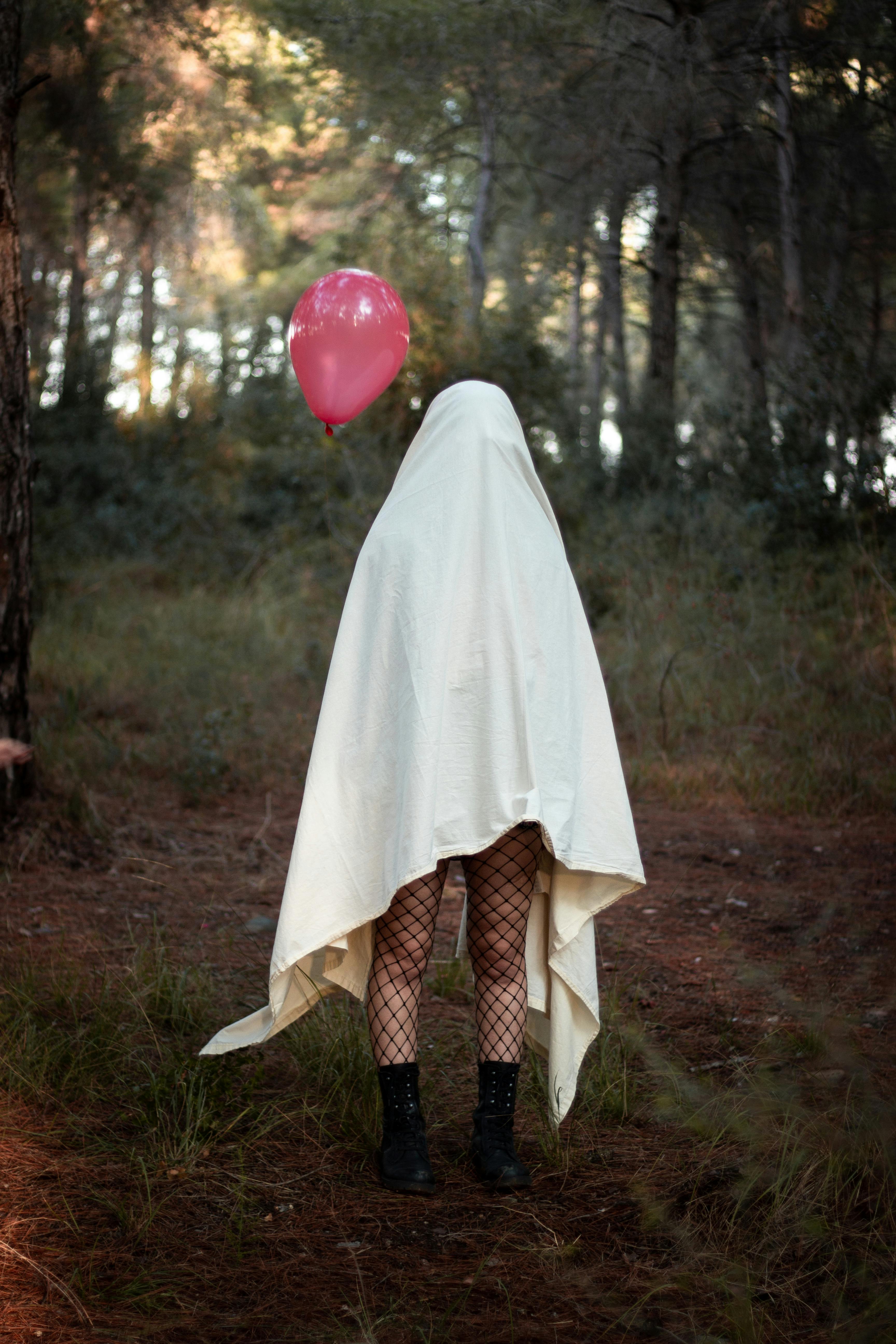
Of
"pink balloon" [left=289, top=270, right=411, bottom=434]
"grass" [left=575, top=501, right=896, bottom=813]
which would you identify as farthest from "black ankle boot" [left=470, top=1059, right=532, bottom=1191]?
"grass" [left=575, top=501, right=896, bottom=813]

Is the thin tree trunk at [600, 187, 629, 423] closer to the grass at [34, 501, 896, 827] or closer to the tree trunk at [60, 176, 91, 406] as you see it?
the grass at [34, 501, 896, 827]

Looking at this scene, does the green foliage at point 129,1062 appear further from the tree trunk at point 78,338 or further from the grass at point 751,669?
the tree trunk at point 78,338

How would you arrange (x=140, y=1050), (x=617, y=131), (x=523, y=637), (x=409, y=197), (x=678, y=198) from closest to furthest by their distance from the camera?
(x=523, y=637)
(x=140, y=1050)
(x=617, y=131)
(x=678, y=198)
(x=409, y=197)

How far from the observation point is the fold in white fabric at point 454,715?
2279 mm

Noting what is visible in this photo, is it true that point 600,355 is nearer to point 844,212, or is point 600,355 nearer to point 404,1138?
point 844,212

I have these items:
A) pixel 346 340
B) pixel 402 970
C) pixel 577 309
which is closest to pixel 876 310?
pixel 577 309

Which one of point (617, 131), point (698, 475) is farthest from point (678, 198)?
point (698, 475)

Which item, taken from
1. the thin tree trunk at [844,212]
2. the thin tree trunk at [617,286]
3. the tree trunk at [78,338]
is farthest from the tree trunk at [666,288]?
the tree trunk at [78,338]

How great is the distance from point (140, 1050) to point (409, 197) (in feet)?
50.0

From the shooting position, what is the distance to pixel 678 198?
1227cm

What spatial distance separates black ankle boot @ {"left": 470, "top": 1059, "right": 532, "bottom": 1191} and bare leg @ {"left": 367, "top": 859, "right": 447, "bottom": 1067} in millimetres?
190

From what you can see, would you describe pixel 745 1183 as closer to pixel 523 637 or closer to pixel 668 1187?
pixel 668 1187

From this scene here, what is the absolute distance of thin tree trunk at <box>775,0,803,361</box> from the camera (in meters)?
11.3

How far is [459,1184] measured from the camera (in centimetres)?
237
